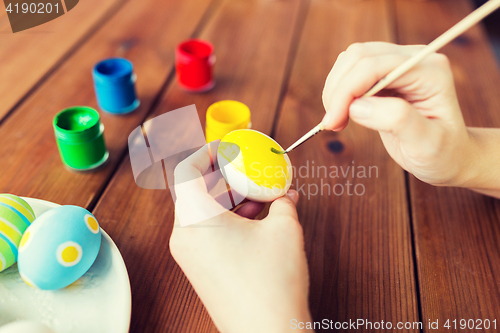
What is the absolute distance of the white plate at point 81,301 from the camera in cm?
48

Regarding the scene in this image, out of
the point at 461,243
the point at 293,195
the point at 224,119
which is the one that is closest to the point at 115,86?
the point at 224,119

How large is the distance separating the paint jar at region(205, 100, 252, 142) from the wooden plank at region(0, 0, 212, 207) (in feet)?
0.66

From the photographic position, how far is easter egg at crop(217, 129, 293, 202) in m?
0.65

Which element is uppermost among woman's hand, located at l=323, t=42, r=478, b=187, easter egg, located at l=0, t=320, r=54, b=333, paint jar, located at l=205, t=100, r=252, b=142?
woman's hand, located at l=323, t=42, r=478, b=187

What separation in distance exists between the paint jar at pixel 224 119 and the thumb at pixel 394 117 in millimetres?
282

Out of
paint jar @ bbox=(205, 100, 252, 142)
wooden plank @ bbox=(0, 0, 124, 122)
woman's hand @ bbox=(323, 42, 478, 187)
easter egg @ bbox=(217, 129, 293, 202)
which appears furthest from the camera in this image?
wooden plank @ bbox=(0, 0, 124, 122)

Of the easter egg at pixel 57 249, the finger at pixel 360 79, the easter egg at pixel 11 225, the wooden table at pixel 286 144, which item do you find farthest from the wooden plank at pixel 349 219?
the easter egg at pixel 11 225

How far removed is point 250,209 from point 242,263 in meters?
0.19

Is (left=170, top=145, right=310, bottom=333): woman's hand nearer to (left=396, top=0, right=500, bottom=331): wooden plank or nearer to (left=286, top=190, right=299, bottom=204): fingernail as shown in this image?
(left=286, top=190, right=299, bottom=204): fingernail

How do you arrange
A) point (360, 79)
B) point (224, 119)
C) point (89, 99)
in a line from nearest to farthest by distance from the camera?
point (360, 79) < point (224, 119) < point (89, 99)

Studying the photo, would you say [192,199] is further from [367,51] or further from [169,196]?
[367,51]

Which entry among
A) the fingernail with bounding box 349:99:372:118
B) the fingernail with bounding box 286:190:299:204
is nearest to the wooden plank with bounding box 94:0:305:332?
the fingernail with bounding box 286:190:299:204

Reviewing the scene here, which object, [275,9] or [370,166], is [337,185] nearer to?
[370,166]

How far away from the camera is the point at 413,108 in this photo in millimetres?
513
